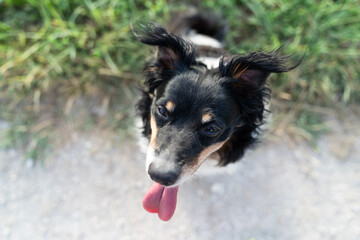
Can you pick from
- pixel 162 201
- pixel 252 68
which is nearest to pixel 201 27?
pixel 252 68

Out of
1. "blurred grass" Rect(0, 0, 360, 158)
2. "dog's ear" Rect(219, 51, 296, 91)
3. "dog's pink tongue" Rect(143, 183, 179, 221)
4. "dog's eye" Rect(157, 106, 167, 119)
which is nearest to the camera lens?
"dog's ear" Rect(219, 51, 296, 91)

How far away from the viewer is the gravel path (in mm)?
2959

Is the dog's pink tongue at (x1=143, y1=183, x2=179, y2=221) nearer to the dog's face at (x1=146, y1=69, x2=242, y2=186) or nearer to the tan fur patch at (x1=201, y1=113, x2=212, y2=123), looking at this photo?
the dog's face at (x1=146, y1=69, x2=242, y2=186)

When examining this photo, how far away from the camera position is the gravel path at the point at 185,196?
116 inches

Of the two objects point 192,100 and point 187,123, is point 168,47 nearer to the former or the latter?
point 192,100

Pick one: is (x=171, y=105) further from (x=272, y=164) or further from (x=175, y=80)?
(x=272, y=164)

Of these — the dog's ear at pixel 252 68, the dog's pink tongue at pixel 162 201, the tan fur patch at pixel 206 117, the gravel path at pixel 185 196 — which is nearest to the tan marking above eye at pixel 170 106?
the tan fur patch at pixel 206 117

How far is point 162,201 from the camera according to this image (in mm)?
2377

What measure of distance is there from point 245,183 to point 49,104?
2516 mm

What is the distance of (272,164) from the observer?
338 centimetres

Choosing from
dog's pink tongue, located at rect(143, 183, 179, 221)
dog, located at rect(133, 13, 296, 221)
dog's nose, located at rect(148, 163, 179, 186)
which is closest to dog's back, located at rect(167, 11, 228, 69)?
dog, located at rect(133, 13, 296, 221)

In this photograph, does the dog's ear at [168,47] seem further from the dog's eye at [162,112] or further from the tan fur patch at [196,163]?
the tan fur patch at [196,163]

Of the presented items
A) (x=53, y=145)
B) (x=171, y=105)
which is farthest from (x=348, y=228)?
(x=53, y=145)

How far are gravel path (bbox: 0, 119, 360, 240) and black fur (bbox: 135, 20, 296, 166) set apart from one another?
0.90m
